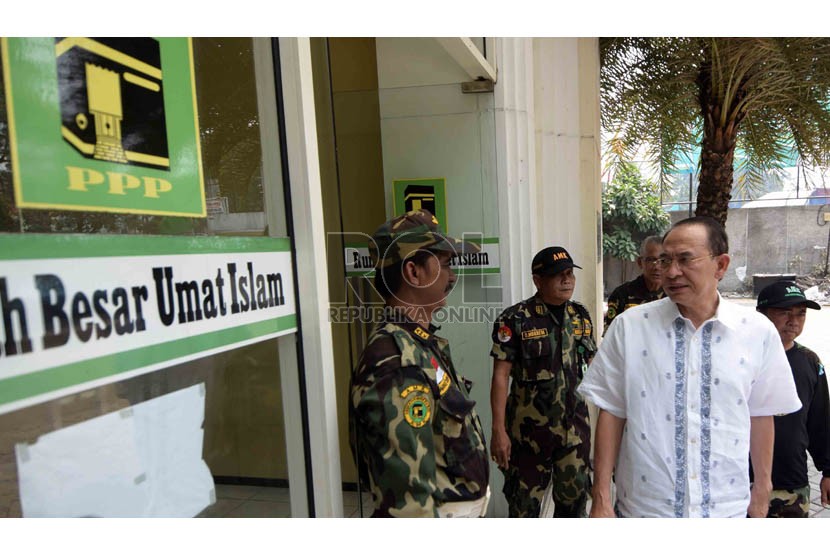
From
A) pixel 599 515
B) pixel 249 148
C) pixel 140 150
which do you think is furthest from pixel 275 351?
pixel 599 515

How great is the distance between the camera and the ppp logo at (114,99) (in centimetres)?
93

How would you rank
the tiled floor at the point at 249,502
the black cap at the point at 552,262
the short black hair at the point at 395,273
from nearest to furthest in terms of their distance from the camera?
the tiled floor at the point at 249,502 < the short black hair at the point at 395,273 < the black cap at the point at 552,262

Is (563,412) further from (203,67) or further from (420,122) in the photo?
(203,67)

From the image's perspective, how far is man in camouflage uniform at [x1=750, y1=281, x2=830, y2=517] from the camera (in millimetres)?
2424

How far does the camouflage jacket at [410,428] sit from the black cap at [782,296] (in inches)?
66.8

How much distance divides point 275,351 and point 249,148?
584mm

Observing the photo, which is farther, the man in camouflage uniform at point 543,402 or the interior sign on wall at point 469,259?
the interior sign on wall at point 469,259

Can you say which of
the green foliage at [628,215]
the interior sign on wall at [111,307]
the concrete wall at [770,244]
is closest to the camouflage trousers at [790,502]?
the interior sign on wall at [111,307]

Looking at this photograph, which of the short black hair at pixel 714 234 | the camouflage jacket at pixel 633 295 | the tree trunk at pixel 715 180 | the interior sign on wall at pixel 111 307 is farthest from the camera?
the tree trunk at pixel 715 180

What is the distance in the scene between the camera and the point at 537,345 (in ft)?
9.71

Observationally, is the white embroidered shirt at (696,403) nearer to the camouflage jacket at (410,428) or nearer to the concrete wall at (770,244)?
the camouflage jacket at (410,428)

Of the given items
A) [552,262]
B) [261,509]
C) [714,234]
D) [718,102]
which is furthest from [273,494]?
[718,102]

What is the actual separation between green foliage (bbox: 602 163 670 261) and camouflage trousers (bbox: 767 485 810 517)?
13.2 meters

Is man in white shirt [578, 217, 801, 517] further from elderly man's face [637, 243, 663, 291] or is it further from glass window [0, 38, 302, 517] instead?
elderly man's face [637, 243, 663, 291]
